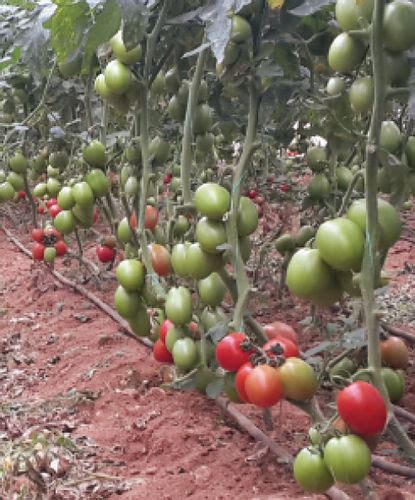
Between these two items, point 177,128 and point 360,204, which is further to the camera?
point 177,128

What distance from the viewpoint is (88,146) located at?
2.83 m

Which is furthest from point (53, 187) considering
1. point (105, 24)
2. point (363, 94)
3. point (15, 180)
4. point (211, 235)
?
point (363, 94)

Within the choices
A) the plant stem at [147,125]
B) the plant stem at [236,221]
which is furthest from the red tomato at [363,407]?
the plant stem at [147,125]

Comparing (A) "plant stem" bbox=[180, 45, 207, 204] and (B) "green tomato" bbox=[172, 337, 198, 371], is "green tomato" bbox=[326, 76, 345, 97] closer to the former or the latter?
(A) "plant stem" bbox=[180, 45, 207, 204]

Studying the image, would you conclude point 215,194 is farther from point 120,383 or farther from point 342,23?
point 120,383

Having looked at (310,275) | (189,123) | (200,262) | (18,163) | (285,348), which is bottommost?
(18,163)

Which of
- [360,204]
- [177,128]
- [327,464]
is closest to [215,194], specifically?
[360,204]

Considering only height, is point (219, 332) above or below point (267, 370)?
below

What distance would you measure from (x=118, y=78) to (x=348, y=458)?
1168 millimetres

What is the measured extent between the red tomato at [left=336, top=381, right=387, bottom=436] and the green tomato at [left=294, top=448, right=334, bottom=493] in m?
0.12

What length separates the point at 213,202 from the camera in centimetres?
155

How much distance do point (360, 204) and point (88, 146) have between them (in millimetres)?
1809

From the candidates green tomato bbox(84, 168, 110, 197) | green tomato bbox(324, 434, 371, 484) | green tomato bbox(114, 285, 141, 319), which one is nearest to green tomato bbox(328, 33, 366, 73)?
green tomato bbox(324, 434, 371, 484)

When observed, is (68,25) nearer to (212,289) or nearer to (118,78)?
(118,78)
